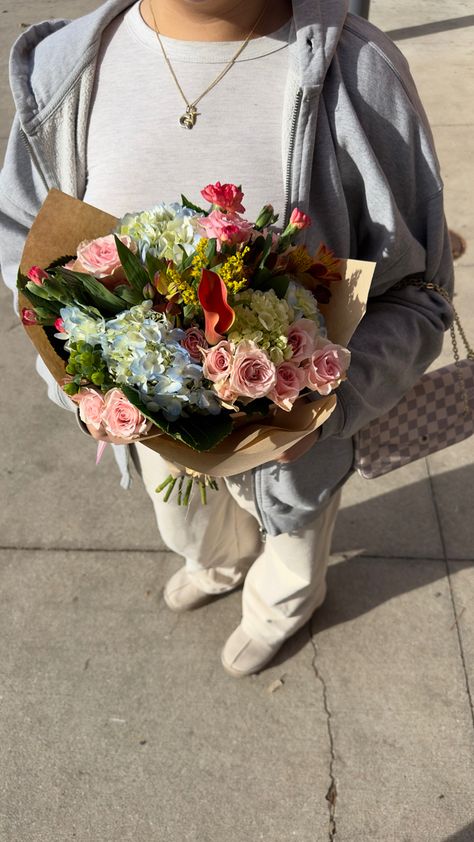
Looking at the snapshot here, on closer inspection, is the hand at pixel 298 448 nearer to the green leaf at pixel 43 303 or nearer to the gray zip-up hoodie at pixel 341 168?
the gray zip-up hoodie at pixel 341 168

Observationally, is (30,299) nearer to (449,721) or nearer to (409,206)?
(409,206)

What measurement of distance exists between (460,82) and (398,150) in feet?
18.6

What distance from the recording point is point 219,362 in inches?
45.3

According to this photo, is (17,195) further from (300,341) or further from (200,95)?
(300,341)

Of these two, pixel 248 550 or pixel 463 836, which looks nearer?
pixel 463 836

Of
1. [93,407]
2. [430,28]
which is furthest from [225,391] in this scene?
[430,28]

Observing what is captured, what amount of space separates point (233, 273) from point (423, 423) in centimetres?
100

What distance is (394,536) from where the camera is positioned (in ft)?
9.66

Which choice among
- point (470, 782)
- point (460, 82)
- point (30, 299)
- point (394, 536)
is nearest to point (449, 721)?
point (470, 782)

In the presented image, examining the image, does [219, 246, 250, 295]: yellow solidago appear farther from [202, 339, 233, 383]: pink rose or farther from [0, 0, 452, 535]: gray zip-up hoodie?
[0, 0, 452, 535]: gray zip-up hoodie

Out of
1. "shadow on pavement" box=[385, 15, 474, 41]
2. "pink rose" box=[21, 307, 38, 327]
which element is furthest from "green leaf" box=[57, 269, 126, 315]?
"shadow on pavement" box=[385, 15, 474, 41]

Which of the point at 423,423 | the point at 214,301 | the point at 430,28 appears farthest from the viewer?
the point at 430,28

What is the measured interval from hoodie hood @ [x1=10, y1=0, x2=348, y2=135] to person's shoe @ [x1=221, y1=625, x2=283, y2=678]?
5.82 ft

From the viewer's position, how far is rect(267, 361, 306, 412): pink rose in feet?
3.93
